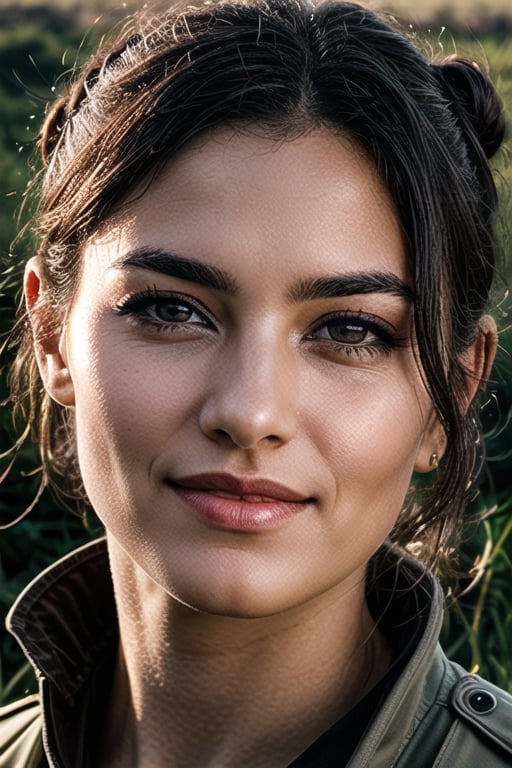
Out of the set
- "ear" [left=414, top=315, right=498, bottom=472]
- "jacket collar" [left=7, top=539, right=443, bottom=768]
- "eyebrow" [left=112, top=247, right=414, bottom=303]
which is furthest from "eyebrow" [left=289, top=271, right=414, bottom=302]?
"jacket collar" [left=7, top=539, right=443, bottom=768]

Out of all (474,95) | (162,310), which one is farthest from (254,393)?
(474,95)

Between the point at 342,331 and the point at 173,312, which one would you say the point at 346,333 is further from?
the point at 173,312

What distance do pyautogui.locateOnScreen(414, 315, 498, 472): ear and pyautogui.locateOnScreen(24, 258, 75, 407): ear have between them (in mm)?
674

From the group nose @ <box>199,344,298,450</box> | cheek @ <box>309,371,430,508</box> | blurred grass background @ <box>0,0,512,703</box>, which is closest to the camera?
nose @ <box>199,344,298,450</box>

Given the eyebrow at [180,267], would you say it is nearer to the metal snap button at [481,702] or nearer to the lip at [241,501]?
the lip at [241,501]

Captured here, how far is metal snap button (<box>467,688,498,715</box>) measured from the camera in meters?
2.28

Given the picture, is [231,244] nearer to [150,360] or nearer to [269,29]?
[150,360]

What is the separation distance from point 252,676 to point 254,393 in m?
0.61

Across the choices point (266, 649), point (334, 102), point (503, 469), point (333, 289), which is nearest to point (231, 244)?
point (333, 289)

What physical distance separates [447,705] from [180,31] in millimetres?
1283

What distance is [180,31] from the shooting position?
2.42 meters

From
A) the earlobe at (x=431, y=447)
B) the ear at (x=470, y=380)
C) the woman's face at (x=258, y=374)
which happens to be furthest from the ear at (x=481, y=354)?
the woman's face at (x=258, y=374)

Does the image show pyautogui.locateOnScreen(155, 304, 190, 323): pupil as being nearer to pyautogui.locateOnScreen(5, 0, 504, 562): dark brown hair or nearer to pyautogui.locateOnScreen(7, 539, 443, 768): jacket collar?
pyautogui.locateOnScreen(5, 0, 504, 562): dark brown hair

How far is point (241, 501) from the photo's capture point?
7.06 ft
